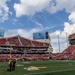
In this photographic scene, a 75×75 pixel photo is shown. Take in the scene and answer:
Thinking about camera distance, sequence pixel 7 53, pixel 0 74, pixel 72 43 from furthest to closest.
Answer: pixel 72 43 < pixel 7 53 < pixel 0 74

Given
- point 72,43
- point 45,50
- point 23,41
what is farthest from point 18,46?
point 72,43

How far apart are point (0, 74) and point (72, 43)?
110600mm

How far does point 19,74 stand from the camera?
2244 cm

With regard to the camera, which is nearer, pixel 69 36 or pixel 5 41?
Answer: pixel 5 41

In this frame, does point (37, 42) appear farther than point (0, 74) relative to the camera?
Yes

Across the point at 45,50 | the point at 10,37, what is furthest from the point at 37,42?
the point at 10,37

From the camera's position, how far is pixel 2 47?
122m

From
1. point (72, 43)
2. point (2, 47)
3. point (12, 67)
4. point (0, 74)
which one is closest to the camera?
point (0, 74)

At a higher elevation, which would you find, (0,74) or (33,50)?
(33,50)

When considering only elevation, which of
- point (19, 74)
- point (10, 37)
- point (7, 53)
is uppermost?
point (10, 37)

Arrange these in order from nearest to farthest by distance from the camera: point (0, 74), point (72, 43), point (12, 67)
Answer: point (0, 74)
point (12, 67)
point (72, 43)

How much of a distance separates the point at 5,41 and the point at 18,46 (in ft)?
24.6

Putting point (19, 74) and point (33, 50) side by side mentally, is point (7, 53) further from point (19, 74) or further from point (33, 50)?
point (19, 74)

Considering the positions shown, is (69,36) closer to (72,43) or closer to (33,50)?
(72,43)
